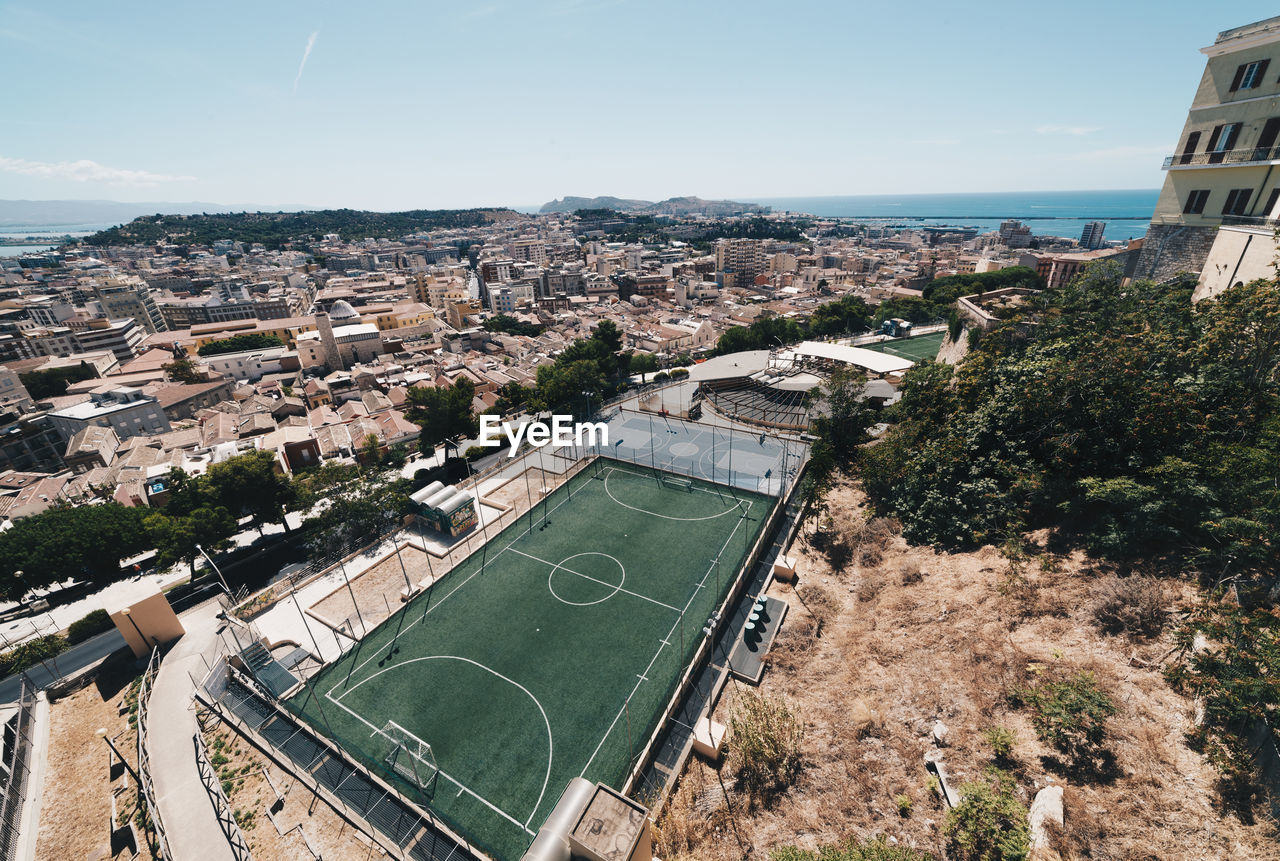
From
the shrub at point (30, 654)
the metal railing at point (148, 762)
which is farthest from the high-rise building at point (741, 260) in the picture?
the shrub at point (30, 654)

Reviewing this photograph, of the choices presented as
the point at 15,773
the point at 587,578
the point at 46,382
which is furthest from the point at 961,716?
the point at 46,382

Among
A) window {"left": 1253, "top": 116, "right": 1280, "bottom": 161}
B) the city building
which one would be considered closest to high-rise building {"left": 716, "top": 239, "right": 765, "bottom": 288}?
window {"left": 1253, "top": 116, "right": 1280, "bottom": 161}

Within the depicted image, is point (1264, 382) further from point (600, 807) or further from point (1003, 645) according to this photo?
point (600, 807)

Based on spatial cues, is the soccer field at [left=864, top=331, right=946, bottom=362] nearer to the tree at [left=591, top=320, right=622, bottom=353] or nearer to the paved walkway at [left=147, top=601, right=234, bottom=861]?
the tree at [left=591, top=320, right=622, bottom=353]

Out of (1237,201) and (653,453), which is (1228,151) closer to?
(1237,201)

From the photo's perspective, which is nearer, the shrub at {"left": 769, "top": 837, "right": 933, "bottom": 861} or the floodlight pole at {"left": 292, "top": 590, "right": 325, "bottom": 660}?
the shrub at {"left": 769, "top": 837, "right": 933, "bottom": 861}
